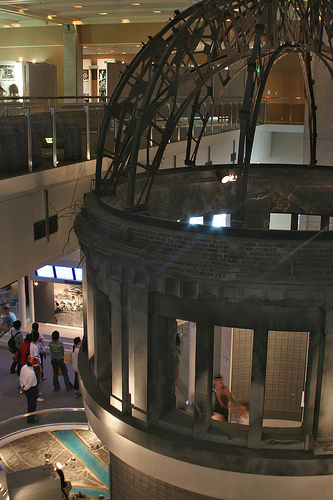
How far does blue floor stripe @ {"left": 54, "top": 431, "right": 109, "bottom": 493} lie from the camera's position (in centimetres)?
1452

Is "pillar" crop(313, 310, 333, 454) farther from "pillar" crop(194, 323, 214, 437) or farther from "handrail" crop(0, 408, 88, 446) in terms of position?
"handrail" crop(0, 408, 88, 446)

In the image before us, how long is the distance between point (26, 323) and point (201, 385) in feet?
52.9

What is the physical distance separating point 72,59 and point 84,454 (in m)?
28.2

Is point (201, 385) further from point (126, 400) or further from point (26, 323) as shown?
point (26, 323)

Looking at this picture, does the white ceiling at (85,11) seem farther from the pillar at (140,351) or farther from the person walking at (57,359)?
the pillar at (140,351)

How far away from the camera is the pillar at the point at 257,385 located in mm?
8594

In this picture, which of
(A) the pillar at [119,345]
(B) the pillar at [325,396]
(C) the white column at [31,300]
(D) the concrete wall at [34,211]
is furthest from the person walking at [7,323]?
(B) the pillar at [325,396]

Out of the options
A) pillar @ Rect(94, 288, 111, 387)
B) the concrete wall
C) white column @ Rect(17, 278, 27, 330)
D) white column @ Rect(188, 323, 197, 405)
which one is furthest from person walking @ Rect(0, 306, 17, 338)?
pillar @ Rect(94, 288, 111, 387)

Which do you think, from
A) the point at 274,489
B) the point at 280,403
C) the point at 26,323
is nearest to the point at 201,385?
the point at 274,489

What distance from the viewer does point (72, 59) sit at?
3688 centimetres

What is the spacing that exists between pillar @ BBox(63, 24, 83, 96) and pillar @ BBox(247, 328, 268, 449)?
31947 mm

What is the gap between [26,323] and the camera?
2388 centimetres

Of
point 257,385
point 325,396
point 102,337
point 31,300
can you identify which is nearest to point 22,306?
point 31,300

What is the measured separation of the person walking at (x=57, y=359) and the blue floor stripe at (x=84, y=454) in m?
2.97
